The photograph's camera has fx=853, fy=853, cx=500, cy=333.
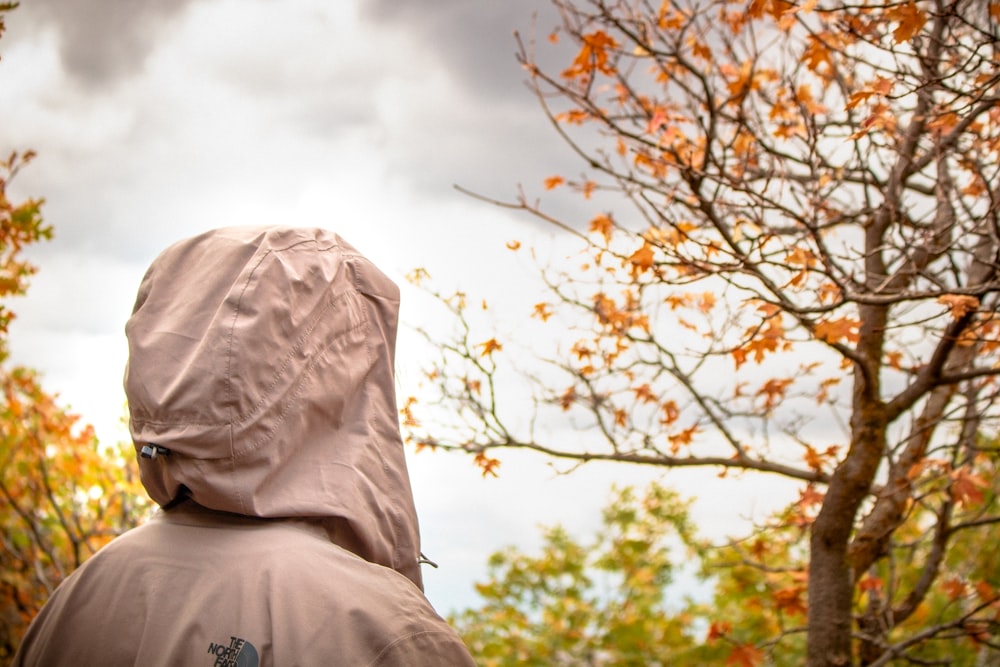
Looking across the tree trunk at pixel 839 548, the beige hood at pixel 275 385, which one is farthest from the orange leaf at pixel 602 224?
the beige hood at pixel 275 385

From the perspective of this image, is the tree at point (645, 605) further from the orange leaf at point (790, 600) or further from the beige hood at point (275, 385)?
the beige hood at point (275, 385)

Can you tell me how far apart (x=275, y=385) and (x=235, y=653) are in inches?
14.8

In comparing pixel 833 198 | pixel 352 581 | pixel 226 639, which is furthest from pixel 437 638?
pixel 833 198

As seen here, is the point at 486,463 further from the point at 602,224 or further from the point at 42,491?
the point at 42,491

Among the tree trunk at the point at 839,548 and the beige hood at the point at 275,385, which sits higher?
the tree trunk at the point at 839,548

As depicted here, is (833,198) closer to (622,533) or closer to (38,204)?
(622,533)

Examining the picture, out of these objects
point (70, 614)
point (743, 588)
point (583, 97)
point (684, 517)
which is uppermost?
point (583, 97)

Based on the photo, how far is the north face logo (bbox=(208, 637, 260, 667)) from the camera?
3.79ft

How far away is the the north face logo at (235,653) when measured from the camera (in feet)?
3.79

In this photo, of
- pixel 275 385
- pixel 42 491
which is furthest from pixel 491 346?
pixel 42 491

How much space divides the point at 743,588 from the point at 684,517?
3.49 ft

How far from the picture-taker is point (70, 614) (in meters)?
1.38

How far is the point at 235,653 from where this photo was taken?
3.83 ft

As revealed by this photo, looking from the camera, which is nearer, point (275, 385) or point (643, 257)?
point (275, 385)
